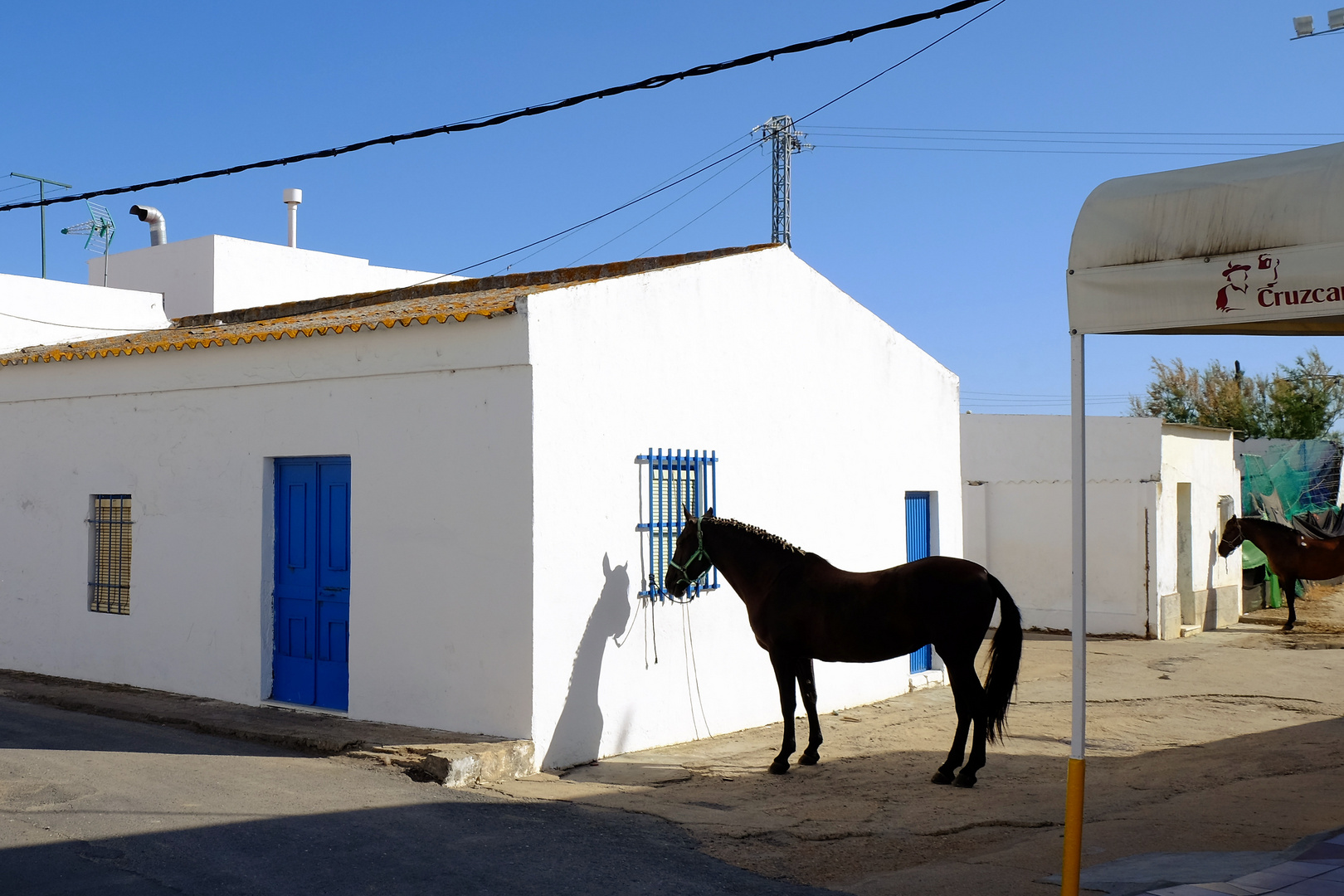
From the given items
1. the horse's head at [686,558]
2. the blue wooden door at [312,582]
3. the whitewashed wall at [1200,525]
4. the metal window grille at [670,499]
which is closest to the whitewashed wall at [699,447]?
the metal window grille at [670,499]

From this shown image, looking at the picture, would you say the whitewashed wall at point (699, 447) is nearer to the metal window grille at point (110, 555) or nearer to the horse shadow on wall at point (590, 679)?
the horse shadow on wall at point (590, 679)

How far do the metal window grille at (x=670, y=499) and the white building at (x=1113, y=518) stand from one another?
1013 centimetres

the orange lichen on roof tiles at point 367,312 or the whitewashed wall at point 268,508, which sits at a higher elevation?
the orange lichen on roof tiles at point 367,312

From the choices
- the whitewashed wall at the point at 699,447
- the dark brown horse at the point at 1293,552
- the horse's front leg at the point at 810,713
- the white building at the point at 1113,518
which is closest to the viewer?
the whitewashed wall at the point at 699,447

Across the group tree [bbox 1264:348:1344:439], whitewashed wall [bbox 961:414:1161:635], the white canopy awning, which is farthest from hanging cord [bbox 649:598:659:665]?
tree [bbox 1264:348:1344:439]

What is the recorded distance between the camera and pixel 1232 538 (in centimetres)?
1927

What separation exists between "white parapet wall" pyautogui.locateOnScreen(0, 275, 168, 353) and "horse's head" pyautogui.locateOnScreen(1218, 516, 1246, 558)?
686 inches

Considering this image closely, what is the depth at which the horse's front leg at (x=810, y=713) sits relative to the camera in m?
8.62

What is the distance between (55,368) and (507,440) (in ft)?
20.1

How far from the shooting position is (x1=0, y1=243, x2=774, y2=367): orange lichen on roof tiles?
8852 mm

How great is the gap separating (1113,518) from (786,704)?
11.2 m

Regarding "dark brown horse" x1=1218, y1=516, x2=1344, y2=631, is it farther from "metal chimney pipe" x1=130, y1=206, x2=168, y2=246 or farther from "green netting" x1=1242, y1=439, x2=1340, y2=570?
"metal chimney pipe" x1=130, y1=206, x2=168, y2=246

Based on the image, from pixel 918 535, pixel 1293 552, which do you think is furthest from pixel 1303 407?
pixel 918 535

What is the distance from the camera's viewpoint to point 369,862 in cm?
575
